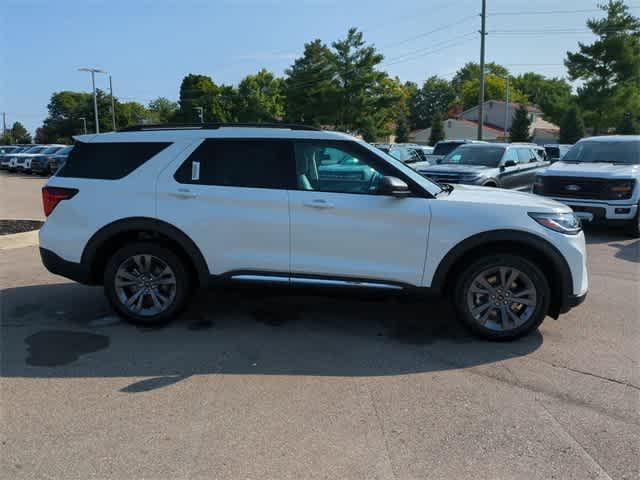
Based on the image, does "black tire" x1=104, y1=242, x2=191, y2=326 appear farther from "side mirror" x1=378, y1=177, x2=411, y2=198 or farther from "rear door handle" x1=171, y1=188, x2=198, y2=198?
"side mirror" x1=378, y1=177, x2=411, y2=198

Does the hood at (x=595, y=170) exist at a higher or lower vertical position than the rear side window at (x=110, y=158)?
lower

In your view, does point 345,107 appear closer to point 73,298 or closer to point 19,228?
point 19,228

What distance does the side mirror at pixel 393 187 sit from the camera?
452cm

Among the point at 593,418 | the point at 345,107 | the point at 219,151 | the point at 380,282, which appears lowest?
the point at 593,418

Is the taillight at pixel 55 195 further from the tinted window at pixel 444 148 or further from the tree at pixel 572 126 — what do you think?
the tree at pixel 572 126

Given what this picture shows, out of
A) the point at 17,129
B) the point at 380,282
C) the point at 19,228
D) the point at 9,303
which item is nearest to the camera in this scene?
the point at 380,282

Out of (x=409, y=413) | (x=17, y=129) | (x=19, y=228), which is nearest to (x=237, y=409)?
(x=409, y=413)

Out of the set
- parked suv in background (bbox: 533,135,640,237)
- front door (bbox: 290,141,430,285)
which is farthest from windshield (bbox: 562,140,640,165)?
front door (bbox: 290,141,430,285)

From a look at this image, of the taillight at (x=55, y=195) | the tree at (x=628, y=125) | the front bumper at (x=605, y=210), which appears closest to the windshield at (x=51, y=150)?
the taillight at (x=55, y=195)

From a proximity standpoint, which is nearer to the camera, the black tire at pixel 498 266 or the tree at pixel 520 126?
the black tire at pixel 498 266

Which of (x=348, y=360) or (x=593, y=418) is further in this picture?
(x=348, y=360)

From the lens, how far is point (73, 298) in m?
6.03

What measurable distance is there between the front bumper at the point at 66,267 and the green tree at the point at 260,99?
6289 cm

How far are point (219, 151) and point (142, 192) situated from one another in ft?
2.63
